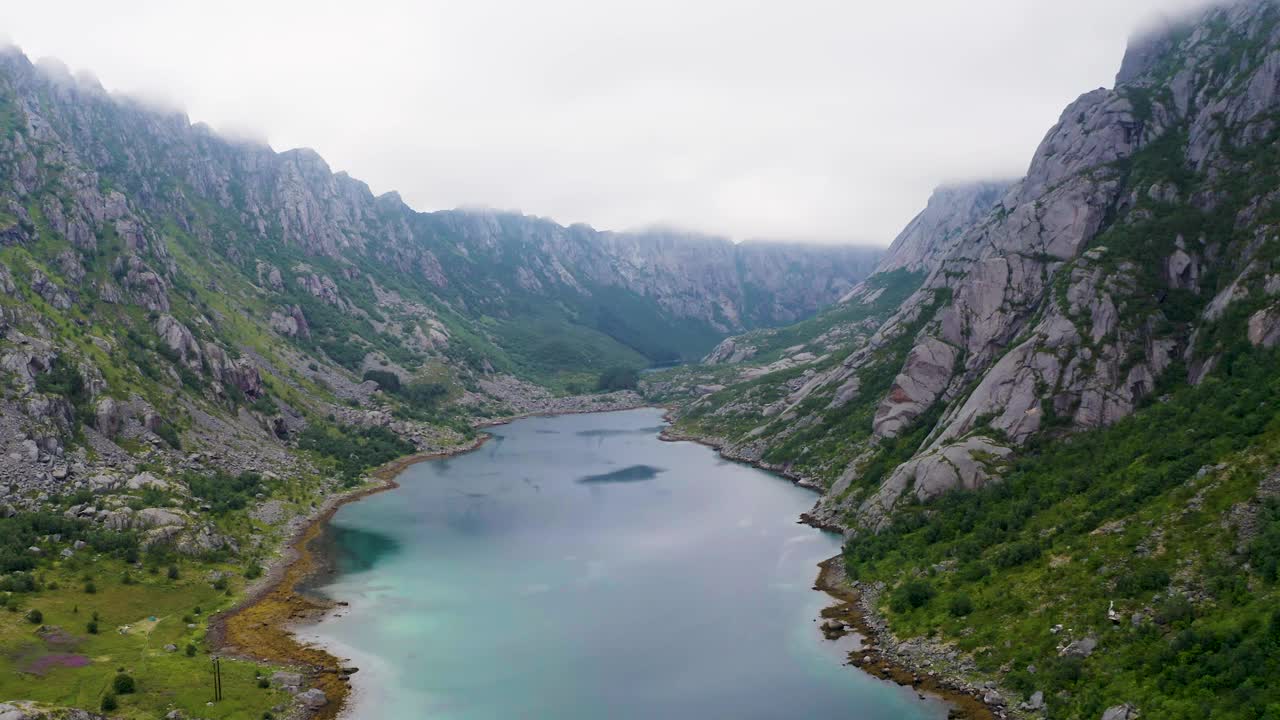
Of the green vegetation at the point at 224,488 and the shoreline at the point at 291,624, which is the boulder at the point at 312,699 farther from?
the green vegetation at the point at 224,488

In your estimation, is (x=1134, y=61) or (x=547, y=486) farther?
(x=547, y=486)

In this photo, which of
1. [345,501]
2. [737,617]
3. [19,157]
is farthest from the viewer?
[19,157]

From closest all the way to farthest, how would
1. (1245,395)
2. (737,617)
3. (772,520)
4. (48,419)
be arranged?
(1245,395) → (737,617) → (48,419) → (772,520)

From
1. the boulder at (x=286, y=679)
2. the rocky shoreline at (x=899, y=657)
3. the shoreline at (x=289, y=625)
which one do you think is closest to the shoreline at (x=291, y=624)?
the shoreline at (x=289, y=625)

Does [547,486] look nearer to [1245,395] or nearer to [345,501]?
[345,501]

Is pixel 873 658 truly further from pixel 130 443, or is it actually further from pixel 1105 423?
pixel 130 443

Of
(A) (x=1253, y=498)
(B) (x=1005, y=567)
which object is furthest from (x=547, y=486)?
(A) (x=1253, y=498)
